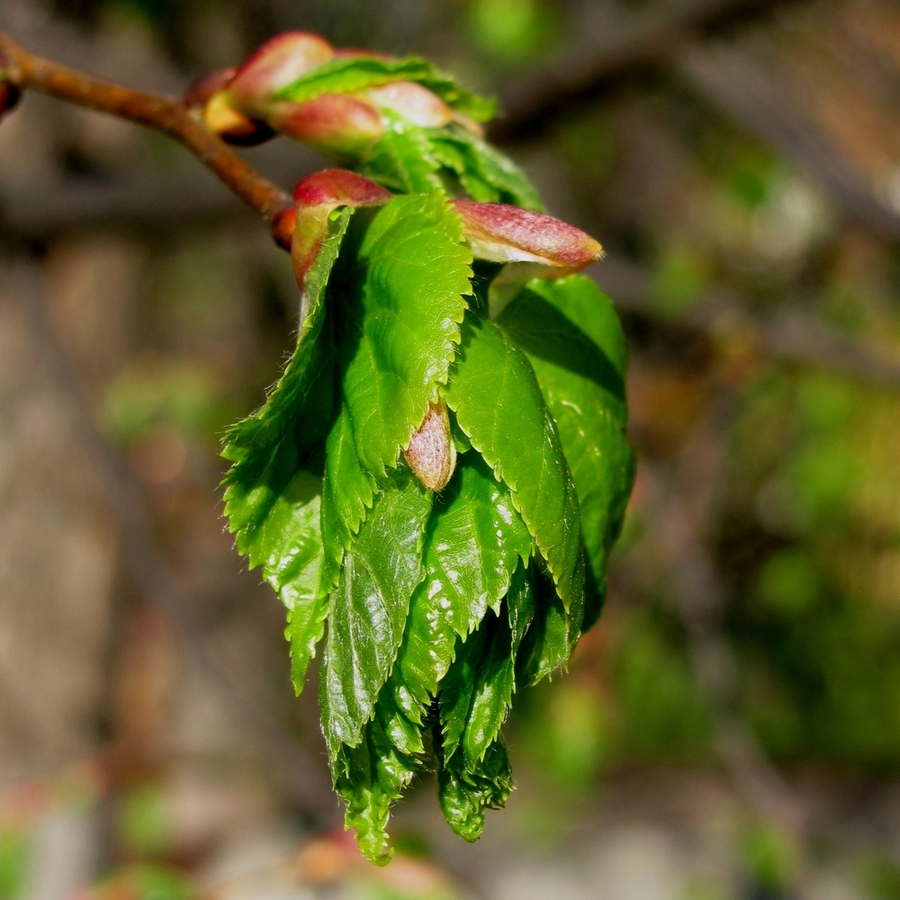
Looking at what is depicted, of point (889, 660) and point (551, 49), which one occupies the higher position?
point (551, 49)

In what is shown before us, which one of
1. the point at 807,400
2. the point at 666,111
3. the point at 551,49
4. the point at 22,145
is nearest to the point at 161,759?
the point at 22,145

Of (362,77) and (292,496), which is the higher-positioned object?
(362,77)

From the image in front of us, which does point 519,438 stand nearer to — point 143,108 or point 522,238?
point 522,238

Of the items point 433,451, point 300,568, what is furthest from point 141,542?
point 433,451

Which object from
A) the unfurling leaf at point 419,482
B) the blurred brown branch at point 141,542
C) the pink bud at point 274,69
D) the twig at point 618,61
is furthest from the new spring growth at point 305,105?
the blurred brown branch at point 141,542

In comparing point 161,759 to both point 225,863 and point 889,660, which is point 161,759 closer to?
point 225,863

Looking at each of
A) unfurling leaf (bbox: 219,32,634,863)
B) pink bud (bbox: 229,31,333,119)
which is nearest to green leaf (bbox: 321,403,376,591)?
unfurling leaf (bbox: 219,32,634,863)

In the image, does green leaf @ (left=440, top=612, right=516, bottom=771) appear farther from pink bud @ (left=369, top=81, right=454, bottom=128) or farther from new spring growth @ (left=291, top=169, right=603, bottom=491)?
pink bud @ (left=369, top=81, right=454, bottom=128)
